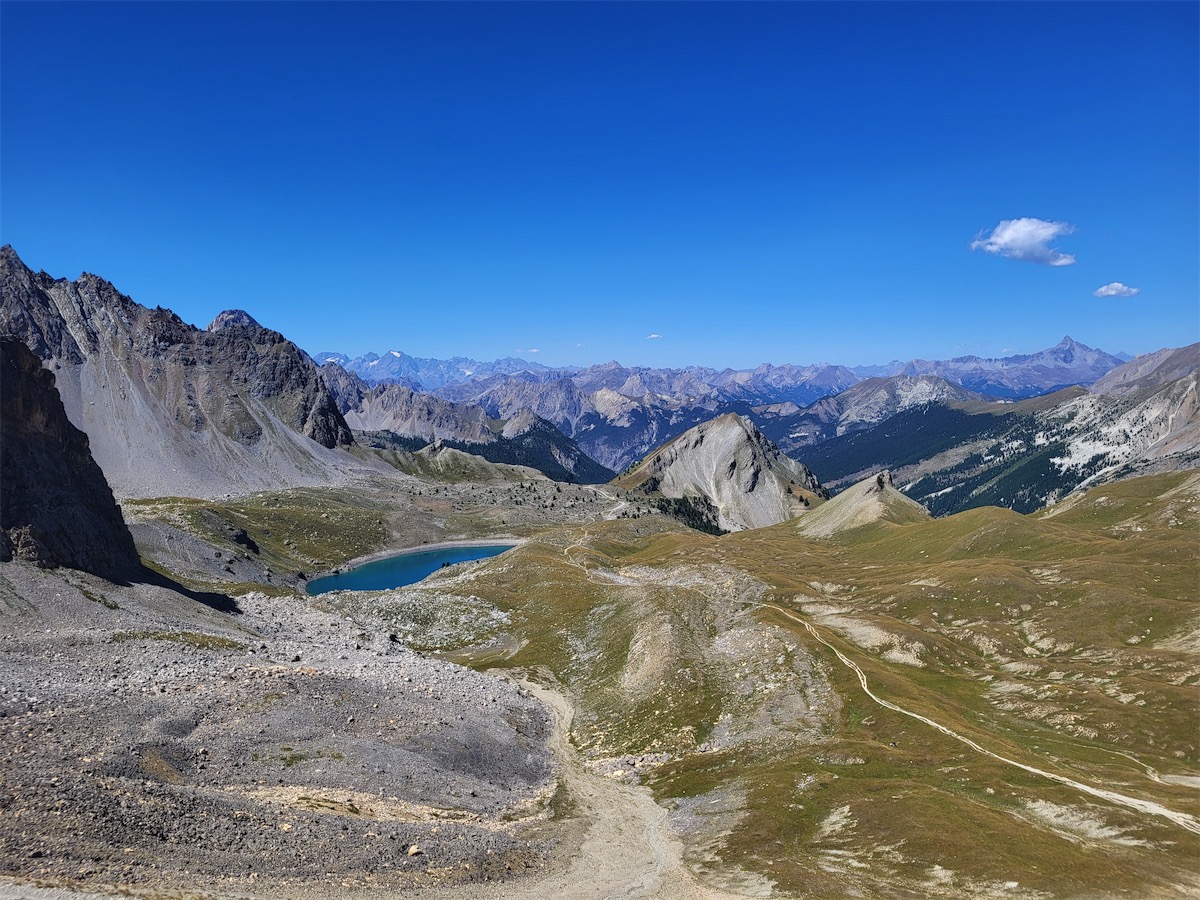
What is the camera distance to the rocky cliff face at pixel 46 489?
83.2 meters

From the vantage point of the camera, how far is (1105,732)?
84.6 metres

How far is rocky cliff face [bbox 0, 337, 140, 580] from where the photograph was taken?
83.2m

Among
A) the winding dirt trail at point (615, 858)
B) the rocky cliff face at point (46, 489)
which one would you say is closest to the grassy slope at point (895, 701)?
the winding dirt trail at point (615, 858)

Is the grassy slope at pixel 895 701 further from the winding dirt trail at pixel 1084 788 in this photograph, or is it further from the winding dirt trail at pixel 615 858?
the winding dirt trail at pixel 615 858

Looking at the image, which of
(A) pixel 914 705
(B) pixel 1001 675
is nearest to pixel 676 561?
(B) pixel 1001 675

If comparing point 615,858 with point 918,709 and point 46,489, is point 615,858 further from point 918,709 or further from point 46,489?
point 46,489

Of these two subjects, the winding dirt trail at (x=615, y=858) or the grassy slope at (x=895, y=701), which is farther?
the grassy slope at (x=895, y=701)

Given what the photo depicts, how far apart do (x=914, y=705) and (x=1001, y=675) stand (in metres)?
33.6

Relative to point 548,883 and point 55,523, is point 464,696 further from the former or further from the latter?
point 55,523

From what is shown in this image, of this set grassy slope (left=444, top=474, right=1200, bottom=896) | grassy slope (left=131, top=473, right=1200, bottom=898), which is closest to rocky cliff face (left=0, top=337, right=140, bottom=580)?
grassy slope (left=131, top=473, right=1200, bottom=898)

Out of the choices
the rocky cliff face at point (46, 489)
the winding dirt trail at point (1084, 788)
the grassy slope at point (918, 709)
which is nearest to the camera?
the grassy slope at point (918, 709)

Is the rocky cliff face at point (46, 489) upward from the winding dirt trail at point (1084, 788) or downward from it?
upward

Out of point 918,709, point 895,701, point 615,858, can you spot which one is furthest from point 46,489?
point 918,709

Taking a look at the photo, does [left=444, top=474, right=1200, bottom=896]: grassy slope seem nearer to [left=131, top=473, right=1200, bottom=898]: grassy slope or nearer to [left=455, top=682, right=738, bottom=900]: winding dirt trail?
[left=131, top=473, right=1200, bottom=898]: grassy slope
